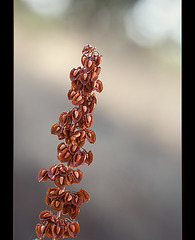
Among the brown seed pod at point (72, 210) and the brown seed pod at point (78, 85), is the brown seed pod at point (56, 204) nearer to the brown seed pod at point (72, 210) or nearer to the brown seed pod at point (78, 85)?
the brown seed pod at point (72, 210)

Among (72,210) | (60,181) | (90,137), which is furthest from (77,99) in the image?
(72,210)

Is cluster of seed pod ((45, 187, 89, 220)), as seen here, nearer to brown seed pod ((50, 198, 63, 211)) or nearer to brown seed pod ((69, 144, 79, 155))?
brown seed pod ((50, 198, 63, 211))

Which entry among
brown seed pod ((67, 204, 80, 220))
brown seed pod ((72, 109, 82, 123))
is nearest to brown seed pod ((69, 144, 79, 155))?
brown seed pod ((72, 109, 82, 123))
